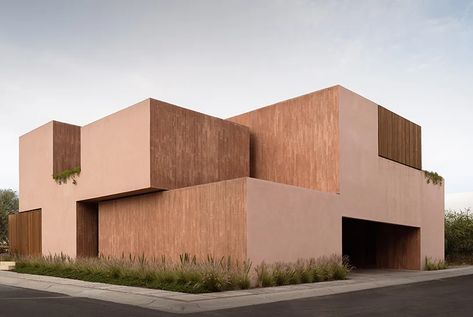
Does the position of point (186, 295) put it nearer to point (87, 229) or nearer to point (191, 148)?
point (191, 148)

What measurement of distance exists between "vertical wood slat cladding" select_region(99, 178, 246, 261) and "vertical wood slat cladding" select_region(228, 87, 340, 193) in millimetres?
5877

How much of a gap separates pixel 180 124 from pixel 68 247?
888cm

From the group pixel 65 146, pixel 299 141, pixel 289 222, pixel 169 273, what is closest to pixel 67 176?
pixel 65 146

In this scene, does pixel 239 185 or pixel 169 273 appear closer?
→ pixel 169 273

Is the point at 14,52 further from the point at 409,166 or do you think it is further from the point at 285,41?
the point at 409,166

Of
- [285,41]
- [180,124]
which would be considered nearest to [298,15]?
[285,41]

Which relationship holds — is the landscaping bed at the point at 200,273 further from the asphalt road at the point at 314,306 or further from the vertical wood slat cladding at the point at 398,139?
the vertical wood slat cladding at the point at 398,139

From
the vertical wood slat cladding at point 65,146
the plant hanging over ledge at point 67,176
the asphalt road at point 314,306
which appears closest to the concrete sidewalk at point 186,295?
the asphalt road at point 314,306

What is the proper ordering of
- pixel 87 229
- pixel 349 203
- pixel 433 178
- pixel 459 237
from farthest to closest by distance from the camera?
pixel 459 237 → pixel 433 178 → pixel 87 229 → pixel 349 203

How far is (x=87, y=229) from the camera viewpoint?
24594 mm

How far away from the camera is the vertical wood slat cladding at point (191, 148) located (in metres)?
20.0

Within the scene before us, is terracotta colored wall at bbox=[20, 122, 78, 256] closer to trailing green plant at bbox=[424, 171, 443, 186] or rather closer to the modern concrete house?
the modern concrete house

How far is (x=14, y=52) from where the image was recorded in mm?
22562

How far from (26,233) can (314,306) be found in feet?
72.0
